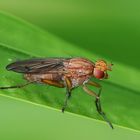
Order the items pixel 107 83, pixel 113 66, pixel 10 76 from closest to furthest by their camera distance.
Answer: pixel 10 76 → pixel 107 83 → pixel 113 66

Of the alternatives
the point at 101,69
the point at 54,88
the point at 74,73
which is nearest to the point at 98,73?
the point at 101,69

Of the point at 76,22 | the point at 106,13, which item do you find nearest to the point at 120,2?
the point at 106,13

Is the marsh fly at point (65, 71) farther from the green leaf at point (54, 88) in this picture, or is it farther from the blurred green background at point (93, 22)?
the blurred green background at point (93, 22)

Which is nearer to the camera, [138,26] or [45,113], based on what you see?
[45,113]

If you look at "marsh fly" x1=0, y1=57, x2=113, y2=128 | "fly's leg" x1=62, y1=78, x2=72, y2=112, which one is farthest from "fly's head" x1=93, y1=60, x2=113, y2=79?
"fly's leg" x1=62, y1=78, x2=72, y2=112

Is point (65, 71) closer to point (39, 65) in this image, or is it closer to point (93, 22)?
point (39, 65)

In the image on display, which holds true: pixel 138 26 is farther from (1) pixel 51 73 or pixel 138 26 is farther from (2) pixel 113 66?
(1) pixel 51 73

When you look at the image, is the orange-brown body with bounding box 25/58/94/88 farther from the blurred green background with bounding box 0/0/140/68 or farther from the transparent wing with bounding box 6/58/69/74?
the blurred green background with bounding box 0/0/140/68
